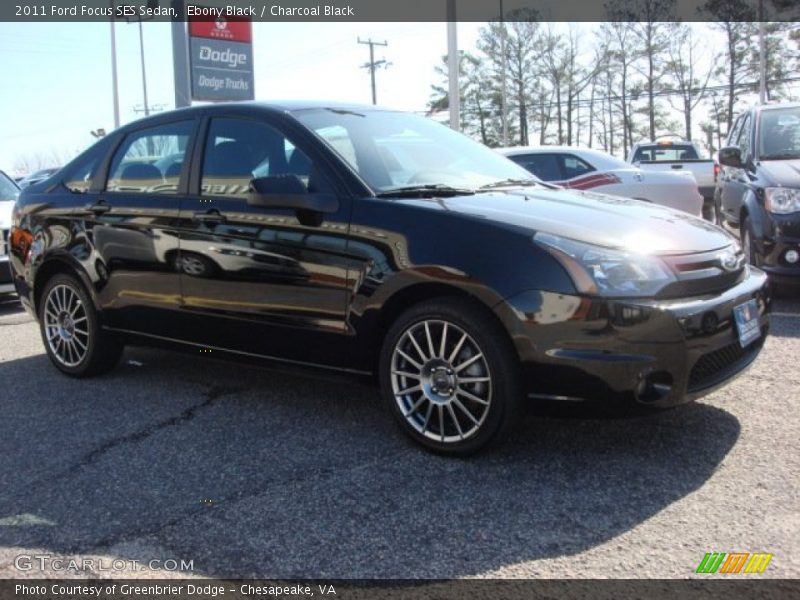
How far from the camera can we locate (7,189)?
966cm

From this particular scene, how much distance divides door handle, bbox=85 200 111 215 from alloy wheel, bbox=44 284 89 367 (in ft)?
1.89

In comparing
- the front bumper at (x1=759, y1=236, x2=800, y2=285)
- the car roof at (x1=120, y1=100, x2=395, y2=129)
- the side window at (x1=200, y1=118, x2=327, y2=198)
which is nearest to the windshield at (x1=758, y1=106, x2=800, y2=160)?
the front bumper at (x1=759, y1=236, x2=800, y2=285)

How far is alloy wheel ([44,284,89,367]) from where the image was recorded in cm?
521

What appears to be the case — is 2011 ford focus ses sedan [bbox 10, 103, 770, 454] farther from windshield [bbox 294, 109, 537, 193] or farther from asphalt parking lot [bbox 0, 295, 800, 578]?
asphalt parking lot [bbox 0, 295, 800, 578]

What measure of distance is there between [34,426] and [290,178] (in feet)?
6.53

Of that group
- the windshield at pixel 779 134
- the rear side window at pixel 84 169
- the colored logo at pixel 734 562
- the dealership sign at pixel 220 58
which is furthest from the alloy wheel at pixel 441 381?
the dealership sign at pixel 220 58

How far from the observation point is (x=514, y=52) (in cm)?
5538

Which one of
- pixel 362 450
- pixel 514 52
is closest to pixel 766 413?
pixel 362 450

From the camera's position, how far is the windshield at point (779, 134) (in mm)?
7336

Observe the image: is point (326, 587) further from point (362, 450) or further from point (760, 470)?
point (760, 470)

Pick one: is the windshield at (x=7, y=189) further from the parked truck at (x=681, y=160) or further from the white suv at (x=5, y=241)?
the parked truck at (x=681, y=160)

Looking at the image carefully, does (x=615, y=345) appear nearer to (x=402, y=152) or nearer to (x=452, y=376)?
(x=452, y=376)

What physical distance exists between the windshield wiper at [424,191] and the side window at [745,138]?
15.5 feet

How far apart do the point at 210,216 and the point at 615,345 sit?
7.55 feet
